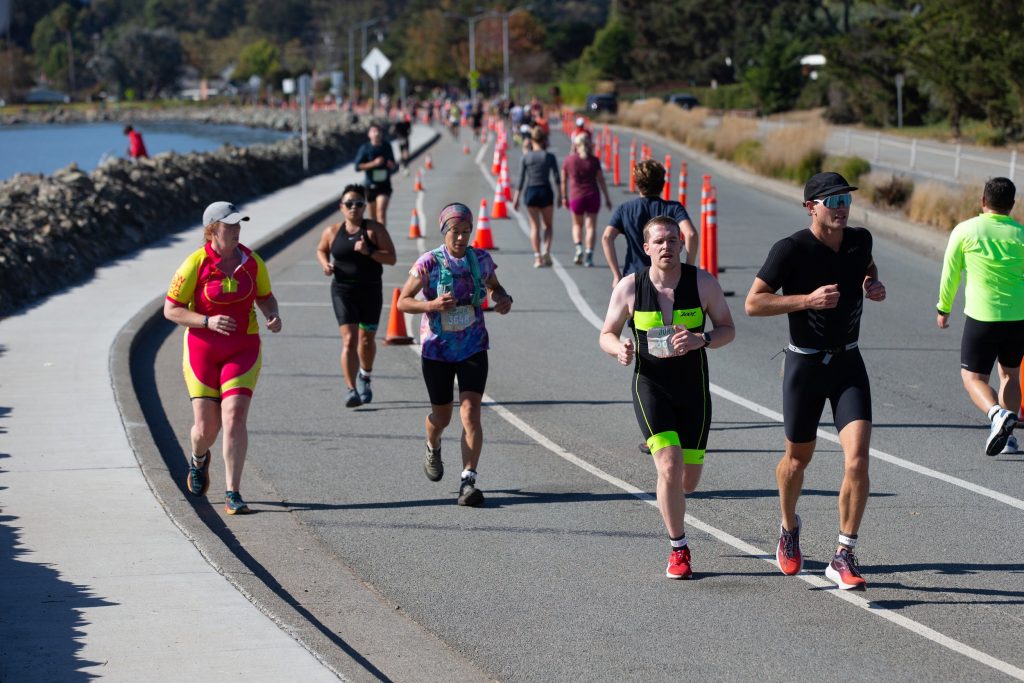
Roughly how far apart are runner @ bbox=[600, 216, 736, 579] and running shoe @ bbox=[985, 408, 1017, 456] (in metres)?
3.25

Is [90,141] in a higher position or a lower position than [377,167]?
lower

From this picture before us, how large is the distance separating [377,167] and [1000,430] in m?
13.8

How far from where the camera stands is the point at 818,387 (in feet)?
25.1

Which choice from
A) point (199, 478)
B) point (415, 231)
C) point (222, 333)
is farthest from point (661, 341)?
point (415, 231)

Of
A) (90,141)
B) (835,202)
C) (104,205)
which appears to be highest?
(835,202)

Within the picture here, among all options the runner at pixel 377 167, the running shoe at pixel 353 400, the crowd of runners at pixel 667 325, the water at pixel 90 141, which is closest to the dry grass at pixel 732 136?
the runner at pixel 377 167

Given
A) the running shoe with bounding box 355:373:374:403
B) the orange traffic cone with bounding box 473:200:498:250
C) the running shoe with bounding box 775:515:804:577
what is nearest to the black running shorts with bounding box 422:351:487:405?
the running shoe with bounding box 775:515:804:577

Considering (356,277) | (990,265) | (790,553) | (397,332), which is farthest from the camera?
(397,332)

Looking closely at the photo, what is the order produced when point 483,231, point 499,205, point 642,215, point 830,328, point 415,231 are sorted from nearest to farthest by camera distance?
point 830,328 → point 642,215 → point 483,231 → point 415,231 → point 499,205

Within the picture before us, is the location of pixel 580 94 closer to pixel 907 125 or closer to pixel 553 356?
pixel 907 125

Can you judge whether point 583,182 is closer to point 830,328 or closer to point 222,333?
point 222,333

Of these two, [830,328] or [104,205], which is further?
[104,205]

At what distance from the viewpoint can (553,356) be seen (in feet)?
49.4

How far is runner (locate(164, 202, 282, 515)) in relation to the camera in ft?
29.9
